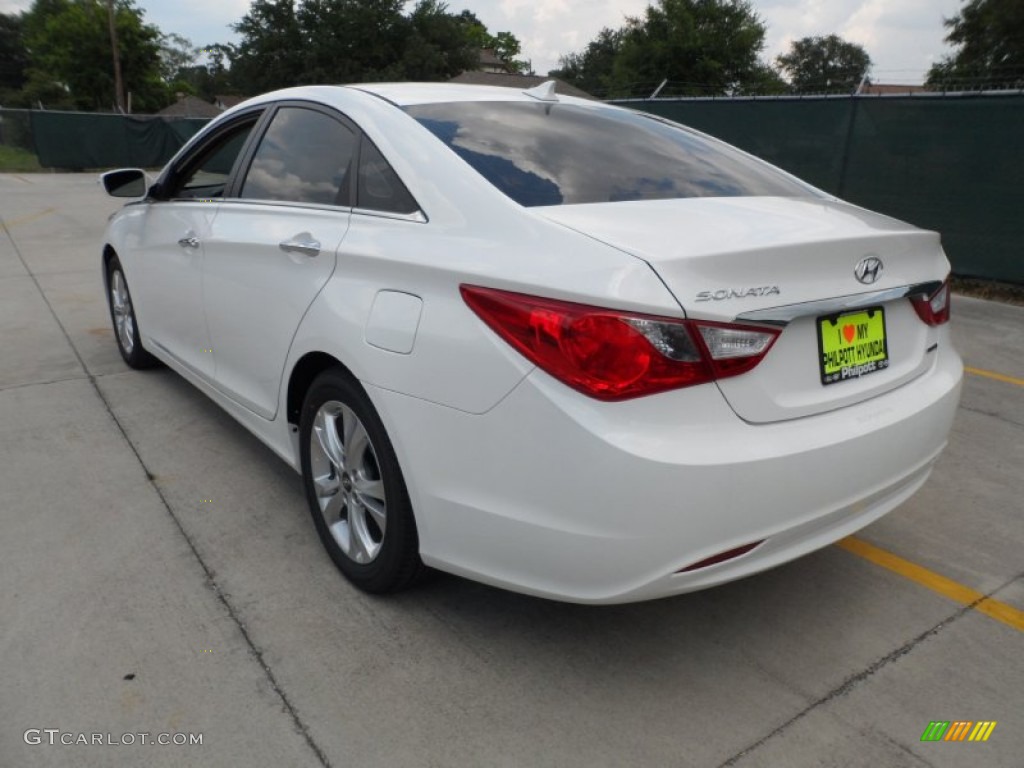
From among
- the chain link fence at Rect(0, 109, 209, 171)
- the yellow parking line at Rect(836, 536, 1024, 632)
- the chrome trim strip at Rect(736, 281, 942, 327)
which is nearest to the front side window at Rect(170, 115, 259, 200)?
the chrome trim strip at Rect(736, 281, 942, 327)

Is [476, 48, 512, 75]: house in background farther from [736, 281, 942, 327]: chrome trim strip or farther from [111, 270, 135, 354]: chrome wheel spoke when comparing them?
[736, 281, 942, 327]: chrome trim strip

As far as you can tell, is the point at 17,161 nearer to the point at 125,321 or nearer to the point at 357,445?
the point at 125,321

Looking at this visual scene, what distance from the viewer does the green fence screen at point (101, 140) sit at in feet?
88.7

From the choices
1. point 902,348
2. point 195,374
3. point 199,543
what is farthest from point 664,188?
point 195,374

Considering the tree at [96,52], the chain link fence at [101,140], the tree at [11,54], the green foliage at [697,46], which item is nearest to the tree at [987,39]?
the green foliage at [697,46]

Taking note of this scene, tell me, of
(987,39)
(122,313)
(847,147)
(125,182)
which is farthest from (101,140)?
(987,39)

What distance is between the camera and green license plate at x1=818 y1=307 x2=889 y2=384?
217 cm

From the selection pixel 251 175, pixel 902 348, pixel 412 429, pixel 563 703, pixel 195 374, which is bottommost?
pixel 563 703

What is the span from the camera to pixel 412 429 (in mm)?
2248

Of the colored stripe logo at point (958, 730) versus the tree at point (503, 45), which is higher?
the tree at point (503, 45)

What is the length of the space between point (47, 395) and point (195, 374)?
1.39 metres

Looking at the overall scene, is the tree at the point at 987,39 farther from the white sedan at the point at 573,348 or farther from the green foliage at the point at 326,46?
the white sedan at the point at 573,348

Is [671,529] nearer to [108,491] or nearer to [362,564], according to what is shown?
[362,564]
